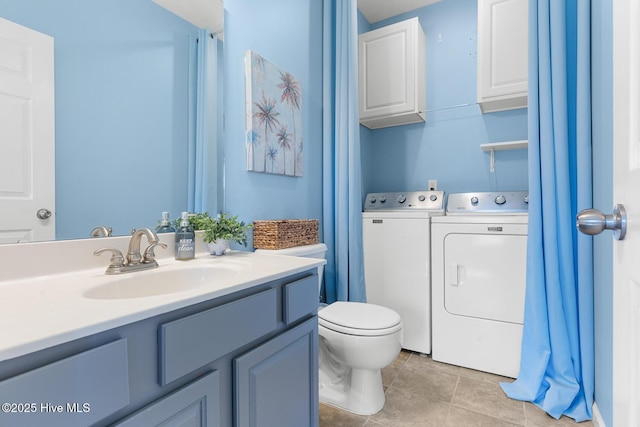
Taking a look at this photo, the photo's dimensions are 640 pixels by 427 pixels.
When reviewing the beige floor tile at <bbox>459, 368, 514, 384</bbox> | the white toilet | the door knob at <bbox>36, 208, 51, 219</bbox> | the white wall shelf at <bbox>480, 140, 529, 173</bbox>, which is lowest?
the beige floor tile at <bbox>459, 368, 514, 384</bbox>

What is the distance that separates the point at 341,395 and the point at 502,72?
2.22 m

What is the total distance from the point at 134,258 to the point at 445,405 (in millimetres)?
1614

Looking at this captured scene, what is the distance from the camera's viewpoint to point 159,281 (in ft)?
3.50

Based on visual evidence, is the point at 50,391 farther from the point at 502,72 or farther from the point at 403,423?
the point at 502,72

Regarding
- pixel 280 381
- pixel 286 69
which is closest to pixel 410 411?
pixel 280 381

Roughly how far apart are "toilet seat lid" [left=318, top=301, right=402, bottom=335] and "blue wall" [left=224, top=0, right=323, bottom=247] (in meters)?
0.65

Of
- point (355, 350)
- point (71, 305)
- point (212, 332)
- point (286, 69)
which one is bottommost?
point (355, 350)

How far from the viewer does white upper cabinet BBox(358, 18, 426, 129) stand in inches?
96.7

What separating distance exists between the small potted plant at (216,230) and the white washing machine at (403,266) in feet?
3.84

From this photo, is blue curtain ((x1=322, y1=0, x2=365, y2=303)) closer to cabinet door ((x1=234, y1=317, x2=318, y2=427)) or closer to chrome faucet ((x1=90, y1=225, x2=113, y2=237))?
cabinet door ((x1=234, y1=317, x2=318, y2=427))

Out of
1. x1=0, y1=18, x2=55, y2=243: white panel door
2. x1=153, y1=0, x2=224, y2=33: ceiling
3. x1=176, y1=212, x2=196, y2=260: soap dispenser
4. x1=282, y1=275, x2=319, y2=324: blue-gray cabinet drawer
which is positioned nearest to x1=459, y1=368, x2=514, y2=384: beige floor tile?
x1=282, y1=275, x2=319, y2=324: blue-gray cabinet drawer
